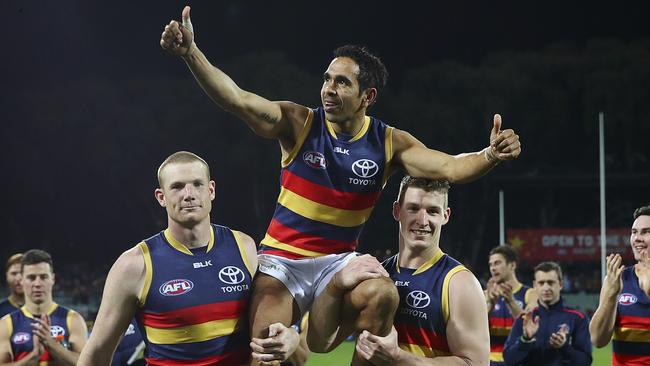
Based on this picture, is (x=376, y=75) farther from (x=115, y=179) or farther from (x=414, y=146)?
(x=115, y=179)

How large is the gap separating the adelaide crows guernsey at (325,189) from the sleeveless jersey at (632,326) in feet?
11.0

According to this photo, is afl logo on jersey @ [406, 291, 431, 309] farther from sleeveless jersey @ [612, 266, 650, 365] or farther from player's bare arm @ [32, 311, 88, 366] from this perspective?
player's bare arm @ [32, 311, 88, 366]

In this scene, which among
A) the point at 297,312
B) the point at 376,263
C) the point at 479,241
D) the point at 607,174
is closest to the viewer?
the point at 376,263

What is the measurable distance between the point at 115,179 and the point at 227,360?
38.4m

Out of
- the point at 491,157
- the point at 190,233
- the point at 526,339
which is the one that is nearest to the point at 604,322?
the point at 526,339

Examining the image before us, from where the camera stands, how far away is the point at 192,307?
5969mm

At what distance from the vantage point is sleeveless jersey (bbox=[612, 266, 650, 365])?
8.44 meters

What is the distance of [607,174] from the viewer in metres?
Result: 44.2

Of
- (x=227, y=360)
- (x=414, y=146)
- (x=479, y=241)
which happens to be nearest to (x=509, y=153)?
(x=414, y=146)

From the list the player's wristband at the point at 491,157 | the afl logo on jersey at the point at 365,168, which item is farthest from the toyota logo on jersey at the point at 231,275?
the player's wristband at the point at 491,157

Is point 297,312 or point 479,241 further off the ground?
point 479,241

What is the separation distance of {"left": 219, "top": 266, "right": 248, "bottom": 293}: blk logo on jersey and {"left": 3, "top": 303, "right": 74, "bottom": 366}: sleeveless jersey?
12.6ft

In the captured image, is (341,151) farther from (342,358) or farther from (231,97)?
(342,358)

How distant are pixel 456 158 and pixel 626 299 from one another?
3247mm
